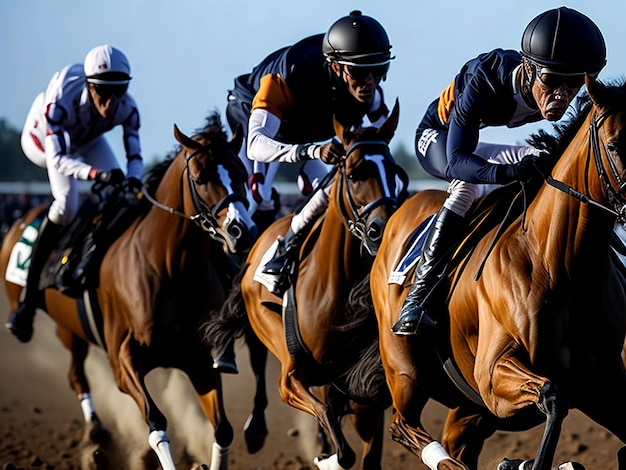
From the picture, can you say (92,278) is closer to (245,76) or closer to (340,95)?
(245,76)

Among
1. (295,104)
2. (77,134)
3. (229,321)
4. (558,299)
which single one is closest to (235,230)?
(229,321)

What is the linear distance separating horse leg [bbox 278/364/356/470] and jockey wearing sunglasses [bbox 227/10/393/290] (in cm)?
62

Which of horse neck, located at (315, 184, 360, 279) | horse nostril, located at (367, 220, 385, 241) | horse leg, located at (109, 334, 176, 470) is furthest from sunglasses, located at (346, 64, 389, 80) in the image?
horse leg, located at (109, 334, 176, 470)

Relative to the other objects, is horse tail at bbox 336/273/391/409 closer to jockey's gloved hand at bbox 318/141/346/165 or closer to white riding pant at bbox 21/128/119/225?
jockey's gloved hand at bbox 318/141/346/165

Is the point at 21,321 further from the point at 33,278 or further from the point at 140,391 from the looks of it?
the point at 140,391

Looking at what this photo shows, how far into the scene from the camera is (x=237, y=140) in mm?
7109

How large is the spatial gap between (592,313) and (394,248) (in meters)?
1.35

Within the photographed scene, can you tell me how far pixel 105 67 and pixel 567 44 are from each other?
4.20 metres

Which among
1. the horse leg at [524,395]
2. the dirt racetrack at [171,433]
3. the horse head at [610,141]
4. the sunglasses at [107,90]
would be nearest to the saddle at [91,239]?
the sunglasses at [107,90]

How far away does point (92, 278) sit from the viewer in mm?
7496

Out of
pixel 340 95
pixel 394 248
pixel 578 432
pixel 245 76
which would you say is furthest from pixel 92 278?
pixel 578 432

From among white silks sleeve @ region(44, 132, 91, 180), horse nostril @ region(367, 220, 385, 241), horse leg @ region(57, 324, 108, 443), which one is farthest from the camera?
horse leg @ region(57, 324, 108, 443)

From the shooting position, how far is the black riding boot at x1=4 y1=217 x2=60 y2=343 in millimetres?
8258

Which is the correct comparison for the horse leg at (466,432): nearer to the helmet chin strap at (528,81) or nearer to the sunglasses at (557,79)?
the helmet chin strap at (528,81)
